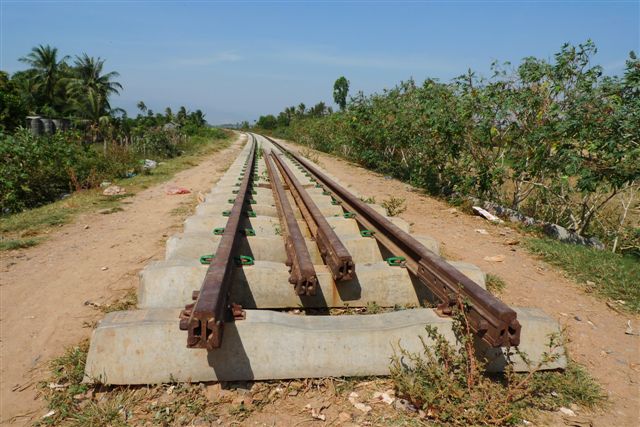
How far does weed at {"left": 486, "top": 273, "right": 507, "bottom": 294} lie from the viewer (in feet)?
11.9

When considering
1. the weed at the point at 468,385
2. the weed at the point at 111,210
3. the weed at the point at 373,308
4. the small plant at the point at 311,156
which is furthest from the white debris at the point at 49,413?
the small plant at the point at 311,156

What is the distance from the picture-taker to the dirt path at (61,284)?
2.32m

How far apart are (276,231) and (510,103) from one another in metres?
5.00

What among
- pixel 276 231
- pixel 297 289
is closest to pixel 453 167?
pixel 276 231

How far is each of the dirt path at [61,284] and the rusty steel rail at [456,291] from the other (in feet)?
8.05

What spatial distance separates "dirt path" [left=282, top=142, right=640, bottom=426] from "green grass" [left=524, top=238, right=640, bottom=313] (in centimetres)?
17

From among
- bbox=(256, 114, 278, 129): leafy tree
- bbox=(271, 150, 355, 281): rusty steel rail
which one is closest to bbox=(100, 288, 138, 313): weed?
bbox=(271, 150, 355, 281): rusty steel rail

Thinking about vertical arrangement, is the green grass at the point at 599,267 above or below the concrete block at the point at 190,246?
below

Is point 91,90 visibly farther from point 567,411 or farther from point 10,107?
point 567,411

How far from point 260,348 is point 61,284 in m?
2.61

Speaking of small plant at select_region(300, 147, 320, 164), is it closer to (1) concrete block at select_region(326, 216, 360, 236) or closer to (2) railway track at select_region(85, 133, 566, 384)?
(1) concrete block at select_region(326, 216, 360, 236)

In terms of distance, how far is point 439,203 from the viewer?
7.92m

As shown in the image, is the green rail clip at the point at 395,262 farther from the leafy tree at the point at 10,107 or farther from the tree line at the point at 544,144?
the leafy tree at the point at 10,107

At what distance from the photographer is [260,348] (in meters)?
2.14
